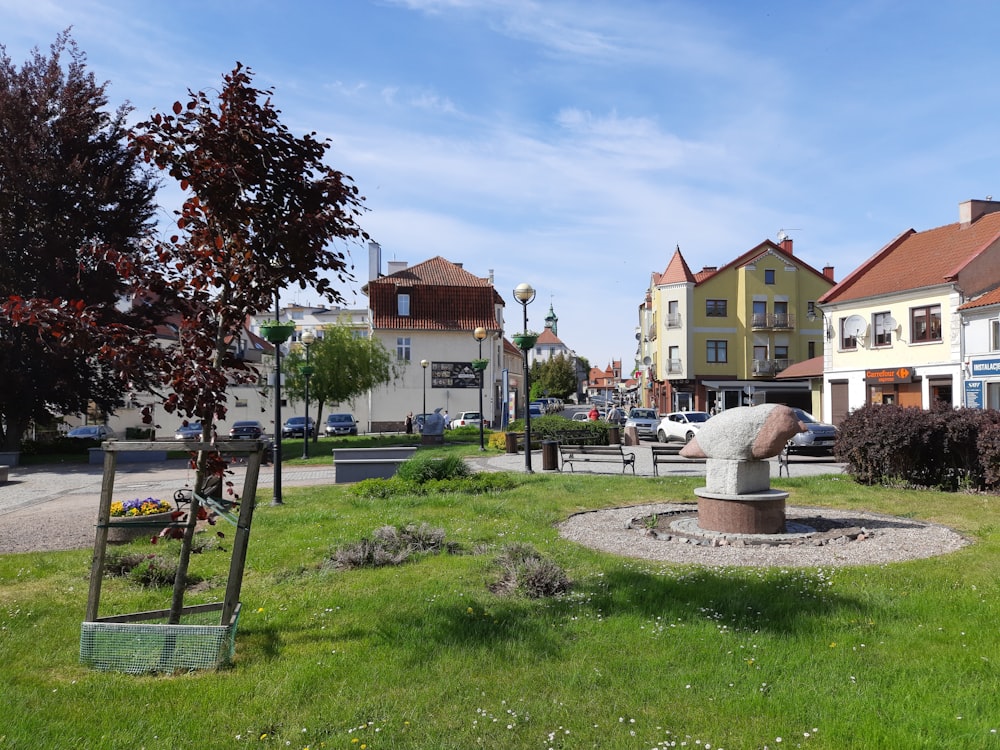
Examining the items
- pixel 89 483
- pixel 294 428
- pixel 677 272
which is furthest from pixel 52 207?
pixel 677 272

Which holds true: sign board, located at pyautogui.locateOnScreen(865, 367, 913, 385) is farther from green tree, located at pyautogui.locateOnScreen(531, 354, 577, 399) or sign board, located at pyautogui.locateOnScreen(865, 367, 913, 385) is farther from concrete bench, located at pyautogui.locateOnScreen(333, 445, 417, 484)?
green tree, located at pyautogui.locateOnScreen(531, 354, 577, 399)

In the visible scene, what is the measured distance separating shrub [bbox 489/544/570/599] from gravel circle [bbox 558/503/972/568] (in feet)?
5.22

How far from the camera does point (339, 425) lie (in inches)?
1740

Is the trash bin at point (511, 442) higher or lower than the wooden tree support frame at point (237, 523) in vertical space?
lower

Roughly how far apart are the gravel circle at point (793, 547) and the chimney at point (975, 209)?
30.4 metres

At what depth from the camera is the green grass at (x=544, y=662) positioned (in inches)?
149

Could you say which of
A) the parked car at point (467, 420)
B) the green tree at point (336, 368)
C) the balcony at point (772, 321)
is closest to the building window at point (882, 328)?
the balcony at point (772, 321)

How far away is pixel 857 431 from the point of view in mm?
14531

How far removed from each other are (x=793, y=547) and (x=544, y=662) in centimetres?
476

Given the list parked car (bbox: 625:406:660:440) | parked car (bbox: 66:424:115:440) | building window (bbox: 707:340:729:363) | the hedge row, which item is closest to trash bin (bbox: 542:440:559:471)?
the hedge row

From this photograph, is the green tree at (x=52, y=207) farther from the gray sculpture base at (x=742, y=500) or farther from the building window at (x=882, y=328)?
the building window at (x=882, y=328)

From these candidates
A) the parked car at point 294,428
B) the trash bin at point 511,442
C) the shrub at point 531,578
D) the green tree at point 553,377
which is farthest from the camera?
the green tree at point 553,377

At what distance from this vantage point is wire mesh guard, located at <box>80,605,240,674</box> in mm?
4770

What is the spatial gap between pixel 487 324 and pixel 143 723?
4794 centimetres
